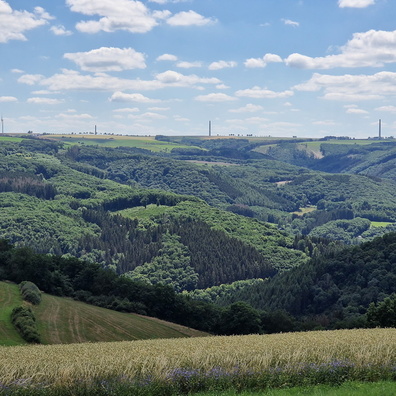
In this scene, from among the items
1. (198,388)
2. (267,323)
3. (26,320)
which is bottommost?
(267,323)

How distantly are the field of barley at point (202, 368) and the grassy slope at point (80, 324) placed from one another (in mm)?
71573

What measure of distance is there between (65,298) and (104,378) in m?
130

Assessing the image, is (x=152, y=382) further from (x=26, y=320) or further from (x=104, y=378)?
(x=26, y=320)

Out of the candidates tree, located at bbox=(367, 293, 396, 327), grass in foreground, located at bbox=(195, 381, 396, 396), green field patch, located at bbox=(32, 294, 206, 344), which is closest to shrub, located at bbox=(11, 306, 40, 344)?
green field patch, located at bbox=(32, 294, 206, 344)

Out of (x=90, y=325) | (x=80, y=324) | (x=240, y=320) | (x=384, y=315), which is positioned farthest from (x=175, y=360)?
(x=240, y=320)

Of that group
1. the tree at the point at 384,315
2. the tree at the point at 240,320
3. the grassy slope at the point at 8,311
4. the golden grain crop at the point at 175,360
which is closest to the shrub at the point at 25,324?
the grassy slope at the point at 8,311

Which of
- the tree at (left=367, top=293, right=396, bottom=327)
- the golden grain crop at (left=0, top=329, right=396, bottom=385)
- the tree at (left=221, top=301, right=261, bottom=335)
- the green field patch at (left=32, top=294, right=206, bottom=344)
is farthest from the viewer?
the tree at (left=221, top=301, right=261, bottom=335)

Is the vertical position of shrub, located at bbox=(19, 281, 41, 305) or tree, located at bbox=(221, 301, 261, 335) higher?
shrub, located at bbox=(19, 281, 41, 305)

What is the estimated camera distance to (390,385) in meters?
30.9

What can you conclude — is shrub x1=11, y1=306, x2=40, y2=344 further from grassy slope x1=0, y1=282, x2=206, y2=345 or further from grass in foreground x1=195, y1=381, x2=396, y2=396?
grass in foreground x1=195, y1=381, x2=396, y2=396

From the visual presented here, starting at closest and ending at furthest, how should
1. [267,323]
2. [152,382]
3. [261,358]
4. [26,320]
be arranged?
1. [152,382]
2. [261,358]
3. [26,320]
4. [267,323]

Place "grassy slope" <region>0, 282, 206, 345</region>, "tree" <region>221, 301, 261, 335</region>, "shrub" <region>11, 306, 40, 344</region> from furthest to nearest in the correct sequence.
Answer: "tree" <region>221, 301, 261, 335</region> → "grassy slope" <region>0, 282, 206, 345</region> → "shrub" <region>11, 306, 40, 344</region>

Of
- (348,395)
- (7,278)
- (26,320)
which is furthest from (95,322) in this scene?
(348,395)

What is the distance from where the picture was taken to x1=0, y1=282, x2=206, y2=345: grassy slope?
376 feet
